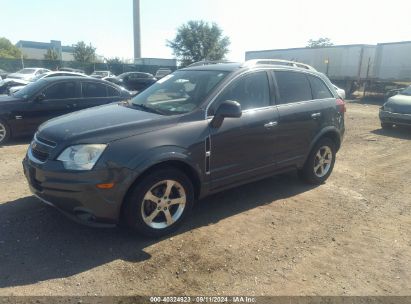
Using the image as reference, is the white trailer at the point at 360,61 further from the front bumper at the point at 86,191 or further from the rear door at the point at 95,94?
the front bumper at the point at 86,191

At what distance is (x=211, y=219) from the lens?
4520 mm

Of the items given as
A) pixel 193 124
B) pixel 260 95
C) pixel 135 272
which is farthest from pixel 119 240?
pixel 260 95

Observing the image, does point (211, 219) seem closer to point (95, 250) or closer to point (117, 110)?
point (95, 250)

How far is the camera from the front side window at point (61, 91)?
8586 millimetres

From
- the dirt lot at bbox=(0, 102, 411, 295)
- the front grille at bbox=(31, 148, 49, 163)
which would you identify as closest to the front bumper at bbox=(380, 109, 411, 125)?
the dirt lot at bbox=(0, 102, 411, 295)

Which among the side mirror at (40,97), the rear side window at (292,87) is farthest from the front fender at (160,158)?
the side mirror at (40,97)

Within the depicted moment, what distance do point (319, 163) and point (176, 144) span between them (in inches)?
117

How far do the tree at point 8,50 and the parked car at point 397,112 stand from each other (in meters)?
84.1

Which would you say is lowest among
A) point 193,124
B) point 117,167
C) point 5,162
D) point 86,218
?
point 5,162

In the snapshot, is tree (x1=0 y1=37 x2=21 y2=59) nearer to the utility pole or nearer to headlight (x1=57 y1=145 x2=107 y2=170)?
the utility pole

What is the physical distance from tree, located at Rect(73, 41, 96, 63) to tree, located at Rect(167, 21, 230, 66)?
11.9 meters

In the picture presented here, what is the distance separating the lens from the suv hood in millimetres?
A: 3605

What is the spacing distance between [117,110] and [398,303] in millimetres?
3530

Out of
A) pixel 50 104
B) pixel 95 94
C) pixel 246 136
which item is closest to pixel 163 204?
pixel 246 136
